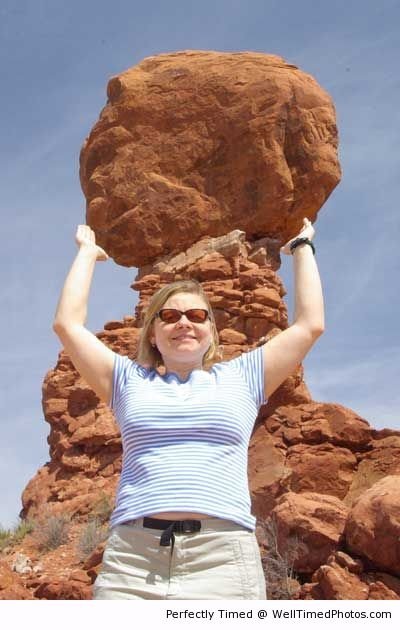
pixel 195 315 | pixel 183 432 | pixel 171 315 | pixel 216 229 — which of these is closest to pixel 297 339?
pixel 195 315

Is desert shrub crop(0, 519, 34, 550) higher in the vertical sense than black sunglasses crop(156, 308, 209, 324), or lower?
higher

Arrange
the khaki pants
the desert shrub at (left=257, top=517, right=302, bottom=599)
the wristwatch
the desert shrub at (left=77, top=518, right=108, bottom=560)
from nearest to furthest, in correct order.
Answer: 1. the khaki pants
2. the wristwatch
3. the desert shrub at (left=257, top=517, right=302, bottom=599)
4. the desert shrub at (left=77, top=518, right=108, bottom=560)

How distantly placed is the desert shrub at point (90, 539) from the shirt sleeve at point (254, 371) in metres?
8.56

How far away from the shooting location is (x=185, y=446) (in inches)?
115

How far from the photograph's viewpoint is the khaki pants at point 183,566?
274 cm

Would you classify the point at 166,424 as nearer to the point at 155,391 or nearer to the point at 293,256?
the point at 155,391

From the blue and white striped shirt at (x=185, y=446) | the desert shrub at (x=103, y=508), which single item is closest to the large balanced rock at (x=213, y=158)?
the desert shrub at (x=103, y=508)

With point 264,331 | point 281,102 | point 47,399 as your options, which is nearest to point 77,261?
point 264,331

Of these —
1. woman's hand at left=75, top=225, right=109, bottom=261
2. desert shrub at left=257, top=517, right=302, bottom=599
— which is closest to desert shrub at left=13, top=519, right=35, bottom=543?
desert shrub at left=257, top=517, right=302, bottom=599

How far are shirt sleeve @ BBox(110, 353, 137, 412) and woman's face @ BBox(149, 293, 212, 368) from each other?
17 centimetres

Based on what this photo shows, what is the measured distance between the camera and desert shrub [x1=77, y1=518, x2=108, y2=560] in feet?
37.4

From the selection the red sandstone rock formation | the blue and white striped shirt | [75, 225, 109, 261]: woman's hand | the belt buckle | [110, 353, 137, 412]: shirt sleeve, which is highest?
the red sandstone rock formation

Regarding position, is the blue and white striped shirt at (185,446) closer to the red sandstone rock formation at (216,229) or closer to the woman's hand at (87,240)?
the woman's hand at (87,240)

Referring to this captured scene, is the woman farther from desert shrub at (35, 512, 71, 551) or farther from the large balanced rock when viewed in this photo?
the large balanced rock
